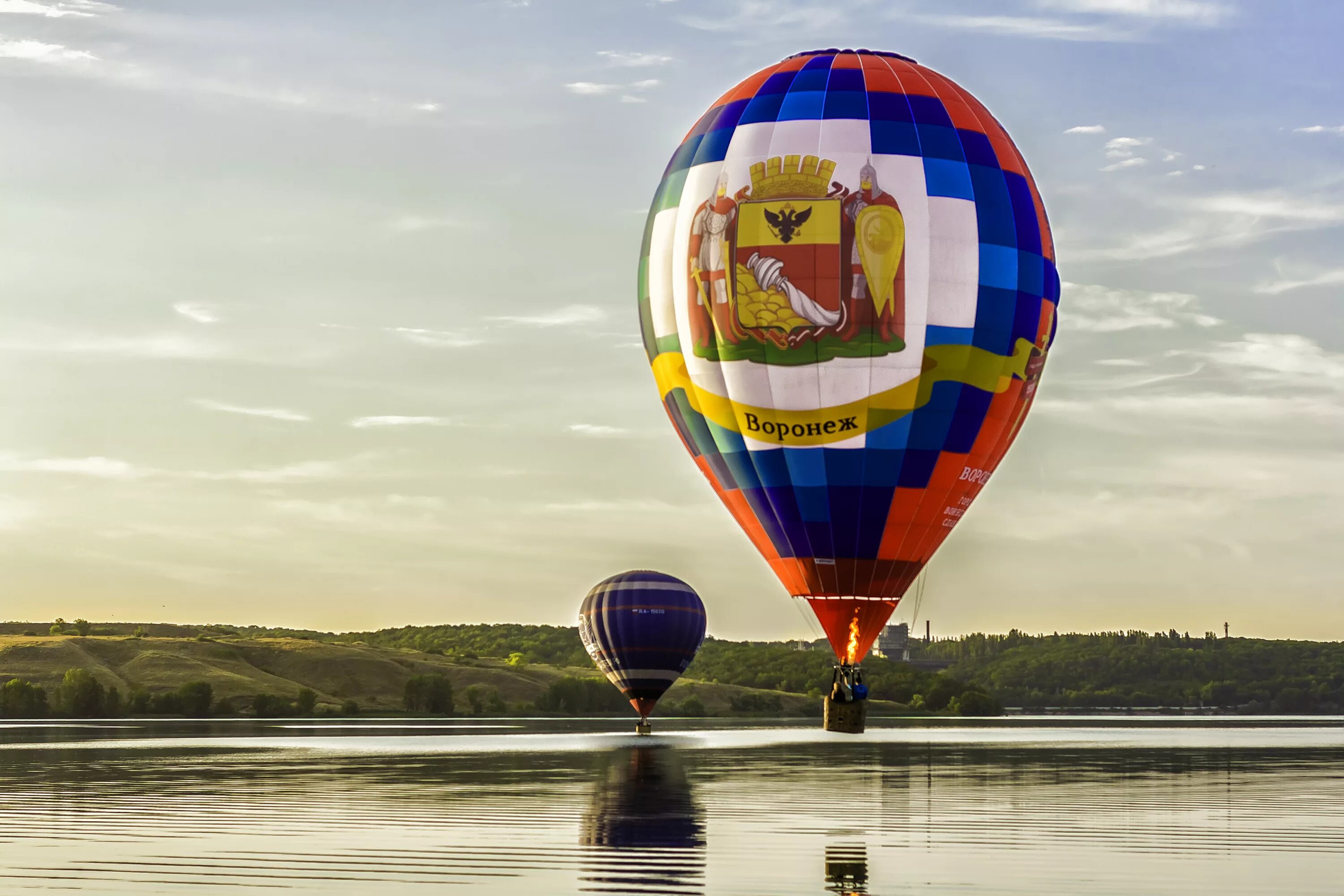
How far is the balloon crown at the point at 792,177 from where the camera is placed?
158ft

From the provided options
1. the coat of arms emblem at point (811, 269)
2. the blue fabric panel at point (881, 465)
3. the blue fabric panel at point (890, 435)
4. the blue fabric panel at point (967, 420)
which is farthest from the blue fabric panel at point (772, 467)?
the blue fabric panel at point (967, 420)

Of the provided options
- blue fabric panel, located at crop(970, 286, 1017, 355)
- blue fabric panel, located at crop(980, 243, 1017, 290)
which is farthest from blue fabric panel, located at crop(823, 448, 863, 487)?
blue fabric panel, located at crop(980, 243, 1017, 290)

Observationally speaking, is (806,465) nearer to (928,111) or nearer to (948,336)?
(948,336)

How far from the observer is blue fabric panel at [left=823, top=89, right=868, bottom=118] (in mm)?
49344

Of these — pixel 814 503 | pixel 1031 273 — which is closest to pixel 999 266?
pixel 1031 273

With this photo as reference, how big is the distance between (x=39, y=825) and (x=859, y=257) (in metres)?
25.6

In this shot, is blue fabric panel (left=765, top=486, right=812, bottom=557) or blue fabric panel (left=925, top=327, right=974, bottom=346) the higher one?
blue fabric panel (left=925, top=327, right=974, bottom=346)

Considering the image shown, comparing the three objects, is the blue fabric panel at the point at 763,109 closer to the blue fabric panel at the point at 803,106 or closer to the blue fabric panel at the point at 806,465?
the blue fabric panel at the point at 803,106

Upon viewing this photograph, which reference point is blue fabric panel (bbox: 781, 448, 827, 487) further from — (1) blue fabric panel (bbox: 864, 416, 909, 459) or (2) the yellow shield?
(2) the yellow shield

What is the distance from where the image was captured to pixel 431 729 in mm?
107000

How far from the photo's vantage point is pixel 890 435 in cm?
4838

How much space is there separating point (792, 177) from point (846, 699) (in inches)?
587

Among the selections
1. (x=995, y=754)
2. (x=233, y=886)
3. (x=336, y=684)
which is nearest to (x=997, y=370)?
(x=995, y=754)

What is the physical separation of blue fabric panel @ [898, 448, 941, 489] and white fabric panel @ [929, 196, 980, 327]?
3.71 metres
